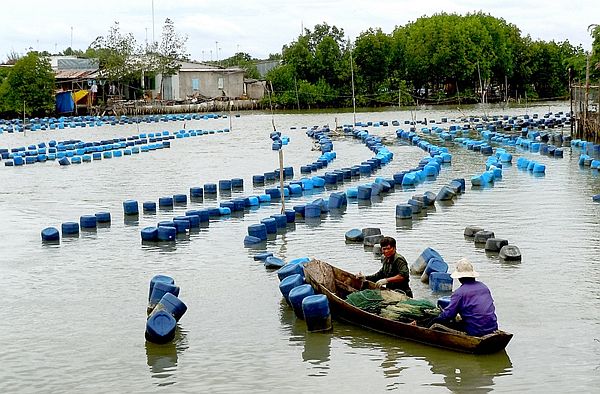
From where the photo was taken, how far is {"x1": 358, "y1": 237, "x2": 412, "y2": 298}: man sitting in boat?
39.1 ft

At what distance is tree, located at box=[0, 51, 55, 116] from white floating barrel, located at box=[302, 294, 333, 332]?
65.9 metres

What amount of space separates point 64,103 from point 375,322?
227ft

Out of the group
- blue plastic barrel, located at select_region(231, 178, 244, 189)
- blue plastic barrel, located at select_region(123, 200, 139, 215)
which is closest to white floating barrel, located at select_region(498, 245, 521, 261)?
blue plastic barrel, located at select_region(123, 200, 139, 215)

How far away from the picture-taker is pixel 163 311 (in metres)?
11.4

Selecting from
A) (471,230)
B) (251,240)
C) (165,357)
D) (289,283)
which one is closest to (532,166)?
(471,230)

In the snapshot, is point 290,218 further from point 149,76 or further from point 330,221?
point 149,76

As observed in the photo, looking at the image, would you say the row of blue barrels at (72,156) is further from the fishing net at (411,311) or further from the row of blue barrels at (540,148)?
the fishing net at (411,311)

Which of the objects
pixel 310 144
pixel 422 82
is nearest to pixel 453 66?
pixel 422 82

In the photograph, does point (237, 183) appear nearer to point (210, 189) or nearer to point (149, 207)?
point (210, 189)

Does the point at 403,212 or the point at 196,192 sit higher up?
the point at 196,192

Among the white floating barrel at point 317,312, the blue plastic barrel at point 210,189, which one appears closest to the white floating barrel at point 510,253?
the white floating barrel at point 317,312

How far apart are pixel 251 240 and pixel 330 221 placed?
2.92 m

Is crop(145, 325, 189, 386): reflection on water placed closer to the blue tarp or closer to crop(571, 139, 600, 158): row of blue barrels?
crop(571, 139, 600, 158): row of blue barrels

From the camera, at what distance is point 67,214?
21984 mm
